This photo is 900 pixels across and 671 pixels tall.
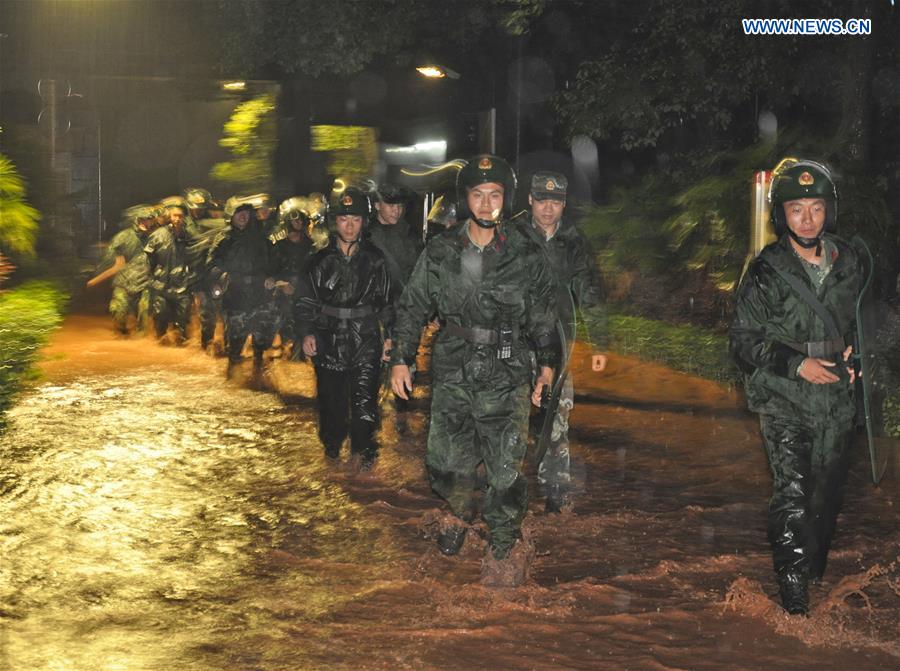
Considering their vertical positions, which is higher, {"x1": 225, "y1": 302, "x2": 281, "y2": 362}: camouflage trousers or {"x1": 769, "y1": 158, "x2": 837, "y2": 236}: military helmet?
{"x1": 769, "y1": 158, "x2": 837, "y2": 236}: military helmet

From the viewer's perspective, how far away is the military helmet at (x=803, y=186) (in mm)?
5504

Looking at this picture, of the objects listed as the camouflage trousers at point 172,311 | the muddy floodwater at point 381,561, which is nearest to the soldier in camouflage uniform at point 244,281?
the camouflage trousers at point 172,311

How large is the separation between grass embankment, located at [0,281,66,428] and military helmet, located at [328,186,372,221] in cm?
299

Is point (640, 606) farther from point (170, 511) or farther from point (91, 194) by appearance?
point (91, 194)

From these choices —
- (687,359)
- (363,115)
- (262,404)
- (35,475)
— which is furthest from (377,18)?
(35,475)

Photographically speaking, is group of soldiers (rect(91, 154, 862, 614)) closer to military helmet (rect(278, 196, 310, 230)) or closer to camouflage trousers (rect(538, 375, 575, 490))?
camouflage trousers (rect(538, 375, 575, 490))

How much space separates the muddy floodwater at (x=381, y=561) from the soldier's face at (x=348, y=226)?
68.9 inches

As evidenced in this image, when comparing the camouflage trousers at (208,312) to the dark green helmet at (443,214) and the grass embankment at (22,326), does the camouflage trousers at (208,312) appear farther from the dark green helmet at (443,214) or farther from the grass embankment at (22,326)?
the grass embankment at (22,326)

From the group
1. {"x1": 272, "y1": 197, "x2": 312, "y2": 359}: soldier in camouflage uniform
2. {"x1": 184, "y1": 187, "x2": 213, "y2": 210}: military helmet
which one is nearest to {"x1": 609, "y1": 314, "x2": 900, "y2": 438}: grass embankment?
{"x1": 272, "y1": 197, "x2": 312, "y2": 359}: soldier in camouflage uniform

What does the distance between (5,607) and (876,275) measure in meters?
10.4

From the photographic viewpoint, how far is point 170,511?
25.5 feet

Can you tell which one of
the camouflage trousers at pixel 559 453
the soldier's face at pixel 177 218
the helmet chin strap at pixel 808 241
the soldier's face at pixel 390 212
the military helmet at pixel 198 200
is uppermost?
the military helmet at pixel 198 200

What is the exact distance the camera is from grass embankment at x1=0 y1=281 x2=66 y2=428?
5.45 meters

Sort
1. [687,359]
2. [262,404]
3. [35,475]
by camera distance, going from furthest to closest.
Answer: [687,359], [262,404], [35,475]
